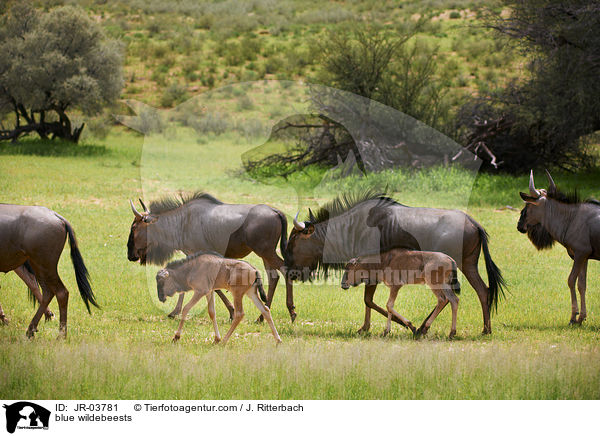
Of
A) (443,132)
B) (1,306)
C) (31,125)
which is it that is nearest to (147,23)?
(31,125)

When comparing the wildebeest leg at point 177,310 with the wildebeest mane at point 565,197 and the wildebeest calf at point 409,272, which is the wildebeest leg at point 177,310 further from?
the wildebeest mane at point 565,197

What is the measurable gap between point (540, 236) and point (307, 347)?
4.07 meters

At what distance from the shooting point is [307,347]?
723 cm

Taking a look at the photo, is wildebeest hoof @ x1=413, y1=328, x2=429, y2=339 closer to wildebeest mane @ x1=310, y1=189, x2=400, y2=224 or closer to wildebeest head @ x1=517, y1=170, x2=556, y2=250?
wildebeest mane @ x1=310, y1=189, x2=400, y2=224

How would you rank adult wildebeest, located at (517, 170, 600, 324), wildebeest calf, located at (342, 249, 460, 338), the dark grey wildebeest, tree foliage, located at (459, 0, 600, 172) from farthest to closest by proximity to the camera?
tree foliage, located at (459, 0, 600, 172), the dark grey wildebeest, adult wildebeest, located at (517, 170, 600, 324), wildebeest calf, located at (342, 249, 460, 338)

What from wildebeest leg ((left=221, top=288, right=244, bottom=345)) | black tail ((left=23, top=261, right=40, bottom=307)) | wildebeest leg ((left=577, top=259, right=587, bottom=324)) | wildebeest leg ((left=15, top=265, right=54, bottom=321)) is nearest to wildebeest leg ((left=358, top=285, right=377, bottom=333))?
wildebeest leg ((left=221, top=288, right=244, bottom=345))

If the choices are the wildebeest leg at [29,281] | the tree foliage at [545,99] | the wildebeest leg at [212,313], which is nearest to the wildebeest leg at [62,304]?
the wildebeest leg at [29,281]

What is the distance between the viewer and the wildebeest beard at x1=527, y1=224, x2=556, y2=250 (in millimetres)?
9305

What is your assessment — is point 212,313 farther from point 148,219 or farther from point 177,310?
point 177,310

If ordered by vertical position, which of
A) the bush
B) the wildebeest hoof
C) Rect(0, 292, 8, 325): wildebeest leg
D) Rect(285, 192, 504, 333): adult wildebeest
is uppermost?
Rect(285, 192, 504, 333): adult wildebeest

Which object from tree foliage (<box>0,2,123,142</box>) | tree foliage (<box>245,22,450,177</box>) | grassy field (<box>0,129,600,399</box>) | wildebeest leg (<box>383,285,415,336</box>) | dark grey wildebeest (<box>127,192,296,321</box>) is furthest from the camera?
tree foliage (<box>0,2,123,142</box>)

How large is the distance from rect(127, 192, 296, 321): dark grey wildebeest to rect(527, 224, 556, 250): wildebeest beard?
3490 mm

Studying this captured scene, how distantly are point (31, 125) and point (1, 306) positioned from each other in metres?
17.1
